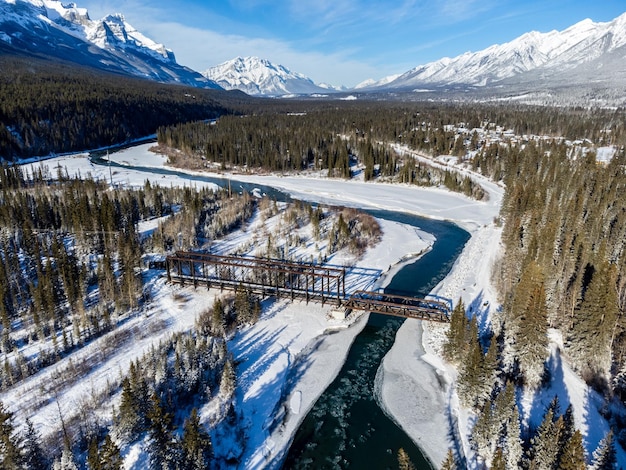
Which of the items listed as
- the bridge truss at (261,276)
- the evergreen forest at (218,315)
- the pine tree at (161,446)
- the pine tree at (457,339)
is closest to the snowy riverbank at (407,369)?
the pine tree at (457,339)

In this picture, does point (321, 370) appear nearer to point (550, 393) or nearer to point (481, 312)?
point (550, 393)

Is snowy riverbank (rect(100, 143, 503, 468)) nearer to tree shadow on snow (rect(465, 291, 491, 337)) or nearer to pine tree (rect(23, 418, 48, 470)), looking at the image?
tree shadow on snow (rect(465, 291, 491, 337))

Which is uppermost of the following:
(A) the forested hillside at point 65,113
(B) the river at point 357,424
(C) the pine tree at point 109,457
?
(A) the forested hillside at point 65,113

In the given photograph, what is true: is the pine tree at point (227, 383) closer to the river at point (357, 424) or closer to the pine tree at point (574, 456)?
the river at point (357, 424)

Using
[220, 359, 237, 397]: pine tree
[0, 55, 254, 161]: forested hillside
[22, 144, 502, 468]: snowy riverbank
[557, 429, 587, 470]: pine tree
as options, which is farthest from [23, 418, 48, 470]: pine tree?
[0, 55, 254, 161]: forested hillside

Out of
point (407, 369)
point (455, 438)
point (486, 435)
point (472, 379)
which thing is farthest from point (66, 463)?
point (472, 379)

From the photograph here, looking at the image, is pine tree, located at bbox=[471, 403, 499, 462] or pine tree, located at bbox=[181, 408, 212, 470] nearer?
pine tree, located at bbox=[181, 408, 212, 470]
